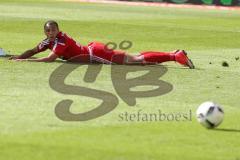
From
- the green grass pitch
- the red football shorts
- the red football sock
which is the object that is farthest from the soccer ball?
the red football shorts

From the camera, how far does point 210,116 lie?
11227 mm

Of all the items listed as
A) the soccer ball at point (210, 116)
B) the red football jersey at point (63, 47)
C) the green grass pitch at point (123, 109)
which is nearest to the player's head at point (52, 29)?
the red football jersey at point (63, 47)

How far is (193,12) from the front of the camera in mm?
43500

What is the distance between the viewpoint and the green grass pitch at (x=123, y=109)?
9820mm

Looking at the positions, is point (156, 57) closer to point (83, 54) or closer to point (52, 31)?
point (83, 54)

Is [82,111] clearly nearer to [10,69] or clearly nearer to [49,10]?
[10,69]

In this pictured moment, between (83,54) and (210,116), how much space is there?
7386 millimetres

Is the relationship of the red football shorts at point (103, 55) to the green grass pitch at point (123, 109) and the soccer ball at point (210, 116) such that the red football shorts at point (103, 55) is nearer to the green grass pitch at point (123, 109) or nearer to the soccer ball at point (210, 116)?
the green grass pitch at point (123, 109)

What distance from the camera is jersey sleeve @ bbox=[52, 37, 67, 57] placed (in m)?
17.6

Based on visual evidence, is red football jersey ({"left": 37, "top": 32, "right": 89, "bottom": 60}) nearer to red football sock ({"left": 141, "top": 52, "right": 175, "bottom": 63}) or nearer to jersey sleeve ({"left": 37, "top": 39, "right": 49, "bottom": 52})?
jersey sleeve ({"left": 37, "top": 39, "right": 49, "bottom": 52})

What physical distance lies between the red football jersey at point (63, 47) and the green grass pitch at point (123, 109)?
1.18ft

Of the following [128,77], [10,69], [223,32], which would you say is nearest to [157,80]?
[128,77]

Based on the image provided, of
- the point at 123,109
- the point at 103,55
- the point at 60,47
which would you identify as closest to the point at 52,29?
the point at 60,47

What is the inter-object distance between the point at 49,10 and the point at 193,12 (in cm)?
782
